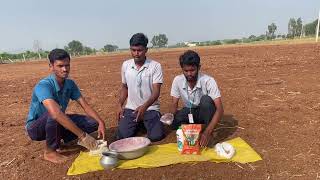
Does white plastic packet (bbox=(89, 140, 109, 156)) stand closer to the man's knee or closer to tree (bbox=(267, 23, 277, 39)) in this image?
the man's knee

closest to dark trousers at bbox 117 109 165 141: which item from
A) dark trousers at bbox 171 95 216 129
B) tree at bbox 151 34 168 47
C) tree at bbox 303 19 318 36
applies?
dark trousers at bbox 171 95 216 129

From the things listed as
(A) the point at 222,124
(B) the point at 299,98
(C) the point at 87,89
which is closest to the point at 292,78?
(B) the point at 299,98

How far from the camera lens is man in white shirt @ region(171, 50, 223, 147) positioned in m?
4.10

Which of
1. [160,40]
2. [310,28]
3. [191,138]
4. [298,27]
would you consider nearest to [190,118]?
[191,138]

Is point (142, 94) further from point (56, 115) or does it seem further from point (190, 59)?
point (56, 115)

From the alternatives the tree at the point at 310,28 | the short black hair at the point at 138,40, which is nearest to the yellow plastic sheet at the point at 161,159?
the short black hair at the point at 138,40

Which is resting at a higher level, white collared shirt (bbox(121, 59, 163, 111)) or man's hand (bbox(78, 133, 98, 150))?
white collared shirt (bbox(121, 59, 163, 111))

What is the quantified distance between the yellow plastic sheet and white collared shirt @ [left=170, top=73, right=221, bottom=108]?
675 mm

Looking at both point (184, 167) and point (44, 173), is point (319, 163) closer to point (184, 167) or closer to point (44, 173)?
point (184, 167)

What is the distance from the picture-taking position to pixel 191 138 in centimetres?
399

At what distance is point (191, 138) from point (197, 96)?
0.74m

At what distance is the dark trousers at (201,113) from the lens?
4312 millimetres

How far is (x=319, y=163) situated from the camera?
3.69 metres

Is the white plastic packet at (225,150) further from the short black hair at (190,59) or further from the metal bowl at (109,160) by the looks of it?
the metal bowl at (109,160)
